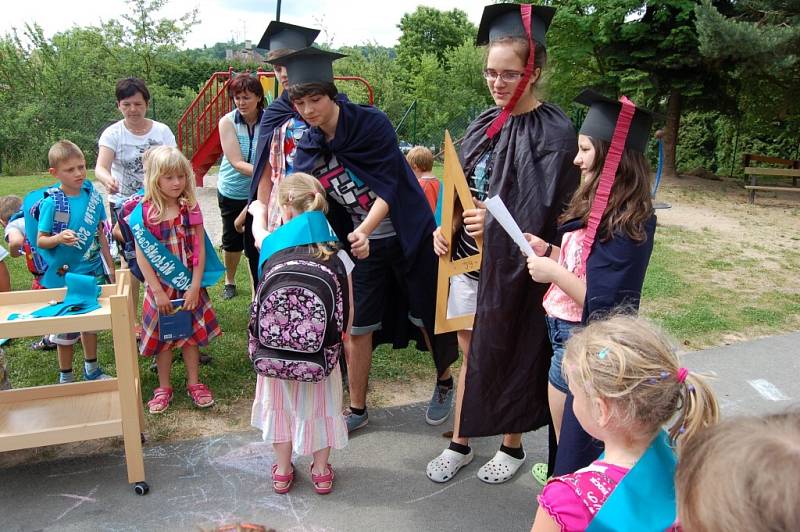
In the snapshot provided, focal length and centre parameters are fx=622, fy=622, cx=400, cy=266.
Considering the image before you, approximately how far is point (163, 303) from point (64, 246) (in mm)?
832

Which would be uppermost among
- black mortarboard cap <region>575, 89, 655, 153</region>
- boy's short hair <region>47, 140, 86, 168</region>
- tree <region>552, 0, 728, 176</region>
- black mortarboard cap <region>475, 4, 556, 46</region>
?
tree <region>552, 0, 728, 176</region>

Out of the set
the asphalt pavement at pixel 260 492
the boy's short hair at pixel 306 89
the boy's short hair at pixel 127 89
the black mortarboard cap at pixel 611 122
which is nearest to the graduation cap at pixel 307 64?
the boy's short hair at pixel 306 89

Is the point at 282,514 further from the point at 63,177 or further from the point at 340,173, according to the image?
the point at 63,177

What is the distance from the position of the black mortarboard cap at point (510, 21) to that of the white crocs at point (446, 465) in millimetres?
2019

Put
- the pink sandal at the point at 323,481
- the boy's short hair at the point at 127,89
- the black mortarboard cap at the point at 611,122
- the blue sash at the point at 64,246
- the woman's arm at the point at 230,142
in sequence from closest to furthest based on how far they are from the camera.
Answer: the black mortarboard cap at the point at 611,122, the pink sandal at the point at 323,481, the blue sash at the point at 64,246, the boy's short hair at the point at 127,89, the woman's arm at the point at 230,142

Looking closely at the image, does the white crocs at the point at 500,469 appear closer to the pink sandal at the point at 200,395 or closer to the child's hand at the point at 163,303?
the pink sandal at the point at 200,395

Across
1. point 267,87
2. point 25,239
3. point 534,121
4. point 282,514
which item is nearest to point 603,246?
point 534,121

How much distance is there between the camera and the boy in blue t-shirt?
12.2 ft

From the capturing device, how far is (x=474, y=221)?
2.76 metres

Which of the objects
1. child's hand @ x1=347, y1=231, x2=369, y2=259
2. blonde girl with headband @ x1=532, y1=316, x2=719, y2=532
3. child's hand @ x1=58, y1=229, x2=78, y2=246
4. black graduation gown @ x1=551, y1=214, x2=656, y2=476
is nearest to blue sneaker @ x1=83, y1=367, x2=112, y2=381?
child's hand @ x1=58, y1=229, x2=78, y2=246

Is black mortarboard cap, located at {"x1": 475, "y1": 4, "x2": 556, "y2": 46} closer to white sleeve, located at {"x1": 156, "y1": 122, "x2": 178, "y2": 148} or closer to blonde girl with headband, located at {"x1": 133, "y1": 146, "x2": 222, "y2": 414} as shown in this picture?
blonde girl with headband, located at {"x1": 133, "y1": 146, "x2": 222, "y2": 414}

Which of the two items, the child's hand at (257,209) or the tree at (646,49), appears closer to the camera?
the child's hand at (257,209)

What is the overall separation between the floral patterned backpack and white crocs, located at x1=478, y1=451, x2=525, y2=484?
103 cm

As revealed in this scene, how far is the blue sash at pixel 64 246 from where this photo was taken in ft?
12.4
